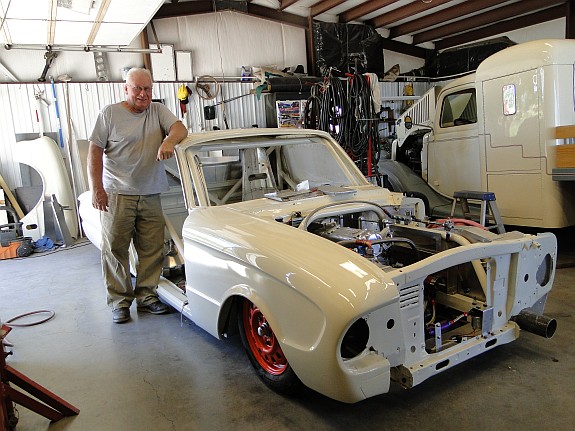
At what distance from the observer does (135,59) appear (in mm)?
8875

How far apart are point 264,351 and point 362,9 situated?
9354mm

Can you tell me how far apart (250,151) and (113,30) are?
4456mm

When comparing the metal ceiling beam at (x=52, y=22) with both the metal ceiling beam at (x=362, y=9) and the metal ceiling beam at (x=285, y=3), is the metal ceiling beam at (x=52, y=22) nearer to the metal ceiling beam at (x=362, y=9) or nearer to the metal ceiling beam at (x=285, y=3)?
the metal ceiling beam at (x=285, y=3)

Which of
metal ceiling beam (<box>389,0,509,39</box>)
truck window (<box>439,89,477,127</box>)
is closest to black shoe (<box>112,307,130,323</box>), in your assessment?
truck window (<box>439,89,477,127</box>)

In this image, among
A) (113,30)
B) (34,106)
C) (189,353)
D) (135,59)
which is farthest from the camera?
(135,59)

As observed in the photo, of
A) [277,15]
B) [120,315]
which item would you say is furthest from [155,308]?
[277,15]

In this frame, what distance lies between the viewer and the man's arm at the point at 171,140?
3.16 m

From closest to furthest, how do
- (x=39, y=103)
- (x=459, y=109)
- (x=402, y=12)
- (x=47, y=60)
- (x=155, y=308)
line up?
(x=155, y=308)
(x=459, y=109)
(x=47, y=60)
(x=39, y=103)
(x=402, y=12)

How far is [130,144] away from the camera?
3488 mm

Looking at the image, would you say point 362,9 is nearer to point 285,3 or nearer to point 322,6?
point 322,6

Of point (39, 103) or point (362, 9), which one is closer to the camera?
point (39, 103)

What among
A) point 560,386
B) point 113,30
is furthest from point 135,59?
point 560,386

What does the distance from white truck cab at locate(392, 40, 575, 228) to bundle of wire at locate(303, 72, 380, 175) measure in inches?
38.8

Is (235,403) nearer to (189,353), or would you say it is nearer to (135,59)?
(189,353)
